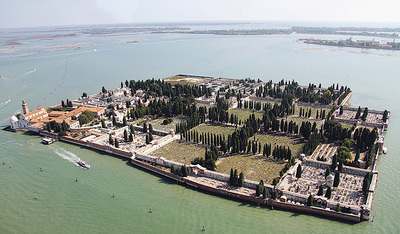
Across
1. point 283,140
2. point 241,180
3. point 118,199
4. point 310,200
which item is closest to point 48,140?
point 118,199

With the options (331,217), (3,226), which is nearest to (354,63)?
(331,217)

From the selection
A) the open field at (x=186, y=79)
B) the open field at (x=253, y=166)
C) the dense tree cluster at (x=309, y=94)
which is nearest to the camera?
the open field at (x=253, y=166)

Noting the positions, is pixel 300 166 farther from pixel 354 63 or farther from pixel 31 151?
pixel 354 63

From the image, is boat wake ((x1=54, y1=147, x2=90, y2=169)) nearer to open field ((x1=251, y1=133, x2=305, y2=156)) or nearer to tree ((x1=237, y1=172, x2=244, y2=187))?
tree ((x1=237, y1=172, x2=244, y2=187))

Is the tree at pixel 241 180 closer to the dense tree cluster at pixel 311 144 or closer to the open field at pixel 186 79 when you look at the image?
the dense tree cluster at pixel 311 144

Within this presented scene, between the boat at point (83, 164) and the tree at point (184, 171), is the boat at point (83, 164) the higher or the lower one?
the lower one

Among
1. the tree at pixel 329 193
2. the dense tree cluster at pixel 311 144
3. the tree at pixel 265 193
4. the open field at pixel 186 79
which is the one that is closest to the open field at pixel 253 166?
the tree at pixel 265 193

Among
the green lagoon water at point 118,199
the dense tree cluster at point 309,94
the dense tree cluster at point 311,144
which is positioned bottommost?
the green lagoon water at point 118,199
